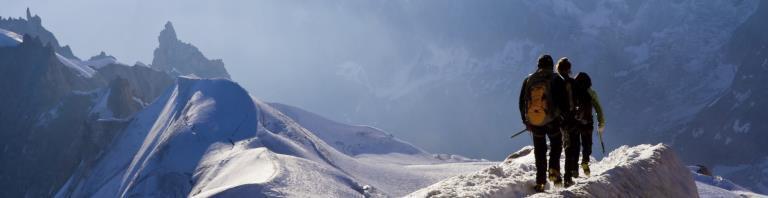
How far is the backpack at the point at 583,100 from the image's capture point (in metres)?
10.7

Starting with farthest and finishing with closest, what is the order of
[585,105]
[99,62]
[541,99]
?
[99,62] → [585,105] → [541,99]

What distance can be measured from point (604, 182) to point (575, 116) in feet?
3.87

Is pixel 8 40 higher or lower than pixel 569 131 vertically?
higher

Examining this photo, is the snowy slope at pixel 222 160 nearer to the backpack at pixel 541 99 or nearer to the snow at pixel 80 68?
the backpack at pixel 541 99

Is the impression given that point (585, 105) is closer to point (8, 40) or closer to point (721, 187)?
point (721, 187)

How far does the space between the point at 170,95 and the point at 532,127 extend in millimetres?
122831

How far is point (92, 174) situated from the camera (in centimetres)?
10412

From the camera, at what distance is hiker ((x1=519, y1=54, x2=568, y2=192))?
9.66 meters

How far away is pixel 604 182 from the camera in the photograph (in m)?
10.0

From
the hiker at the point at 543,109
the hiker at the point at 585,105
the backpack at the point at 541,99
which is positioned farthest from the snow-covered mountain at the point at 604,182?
the backpack at the point at 541,99

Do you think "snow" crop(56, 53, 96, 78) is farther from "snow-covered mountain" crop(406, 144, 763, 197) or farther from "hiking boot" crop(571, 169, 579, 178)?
"hiking boot" crop(571, 169, 579, 178)

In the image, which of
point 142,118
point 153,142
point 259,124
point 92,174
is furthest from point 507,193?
point 142,118

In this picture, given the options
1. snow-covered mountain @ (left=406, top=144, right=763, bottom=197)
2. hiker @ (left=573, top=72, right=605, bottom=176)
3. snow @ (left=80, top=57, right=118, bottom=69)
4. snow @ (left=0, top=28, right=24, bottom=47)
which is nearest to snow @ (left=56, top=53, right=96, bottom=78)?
snow @ (left=80, top=57, right=118, bottom=69)

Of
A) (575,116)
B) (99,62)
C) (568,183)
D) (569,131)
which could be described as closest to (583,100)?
(575,116)
